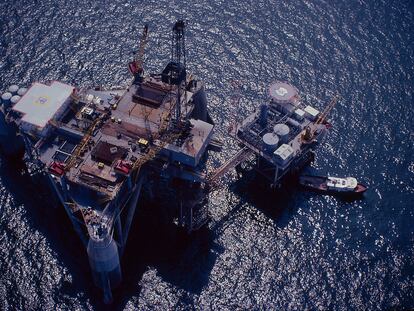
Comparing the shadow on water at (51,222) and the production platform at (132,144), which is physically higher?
the production platform at (132,144)

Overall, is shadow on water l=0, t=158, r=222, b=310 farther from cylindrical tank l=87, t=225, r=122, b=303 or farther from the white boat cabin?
the white boat cabin

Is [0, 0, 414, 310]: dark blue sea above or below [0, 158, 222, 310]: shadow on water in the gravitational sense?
above

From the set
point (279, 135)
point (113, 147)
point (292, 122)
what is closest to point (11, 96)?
point (113, 147)

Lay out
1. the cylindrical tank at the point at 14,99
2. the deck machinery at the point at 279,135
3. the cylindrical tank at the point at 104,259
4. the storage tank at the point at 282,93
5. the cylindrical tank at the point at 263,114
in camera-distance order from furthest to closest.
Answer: the storage tank at the point at 282,93
the cylindrical tank at the point at 263,114
the cylindrical tank at the point at 14,99
the deck machinery at the point at 279,135
the cylindrical tank at the point at 104,259

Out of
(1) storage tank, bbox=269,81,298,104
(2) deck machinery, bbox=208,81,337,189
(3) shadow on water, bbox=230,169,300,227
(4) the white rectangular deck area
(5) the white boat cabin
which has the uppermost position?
(1) storage tank, bbox=269,81,298,104

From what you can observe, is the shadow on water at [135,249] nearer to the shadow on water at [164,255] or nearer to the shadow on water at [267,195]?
the shadow on water at [164,255]

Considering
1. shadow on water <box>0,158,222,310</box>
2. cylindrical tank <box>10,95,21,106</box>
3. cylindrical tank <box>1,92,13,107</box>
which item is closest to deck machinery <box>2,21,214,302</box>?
cylindrical tank <box>10,95,21,106</box>

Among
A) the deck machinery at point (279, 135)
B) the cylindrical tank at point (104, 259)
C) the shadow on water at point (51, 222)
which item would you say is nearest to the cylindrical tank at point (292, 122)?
the deck machinery at point (279, 135)

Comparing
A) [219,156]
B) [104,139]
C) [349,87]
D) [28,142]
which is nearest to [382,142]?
[349,87]
